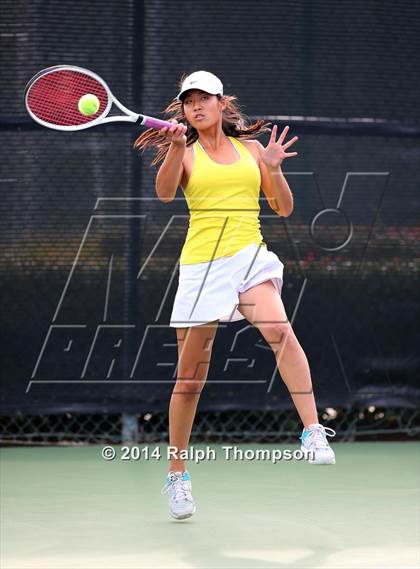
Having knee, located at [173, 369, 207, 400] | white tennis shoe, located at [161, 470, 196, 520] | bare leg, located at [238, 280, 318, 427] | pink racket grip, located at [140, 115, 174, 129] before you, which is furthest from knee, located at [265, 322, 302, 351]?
pink racket grip, located at [140, 115, 174, 129]

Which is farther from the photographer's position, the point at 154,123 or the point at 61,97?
the point at 61,97

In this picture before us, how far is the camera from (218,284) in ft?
12.1

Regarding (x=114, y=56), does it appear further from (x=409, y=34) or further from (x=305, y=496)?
(x=305, y=496)

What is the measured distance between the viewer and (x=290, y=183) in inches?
215

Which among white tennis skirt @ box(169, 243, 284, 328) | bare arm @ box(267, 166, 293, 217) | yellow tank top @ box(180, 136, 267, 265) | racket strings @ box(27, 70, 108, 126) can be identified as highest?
racket strings @ box(27, 70, 108, 126)

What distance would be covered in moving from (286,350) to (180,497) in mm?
583

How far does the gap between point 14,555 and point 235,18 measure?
2913 millimetres

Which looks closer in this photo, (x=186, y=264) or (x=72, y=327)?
(x=186, y=264)

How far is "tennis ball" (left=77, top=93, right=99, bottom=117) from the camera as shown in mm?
→ 3996

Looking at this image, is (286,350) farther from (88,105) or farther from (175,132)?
(88,105)

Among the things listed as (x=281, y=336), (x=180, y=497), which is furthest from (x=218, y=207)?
(x=180, y=497)

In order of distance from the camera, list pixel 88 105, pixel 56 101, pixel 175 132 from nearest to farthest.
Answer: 1. pixel 175 132
2. pixel 88 105
3. pixel 56 101

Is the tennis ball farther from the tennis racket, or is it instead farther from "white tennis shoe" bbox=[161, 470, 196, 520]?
"white tennis shoe" bbox=[161, 470, 196, 520]

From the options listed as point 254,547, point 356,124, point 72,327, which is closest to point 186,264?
point 254,547
